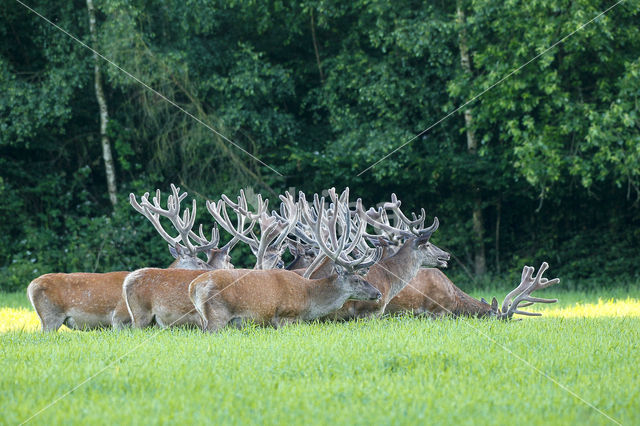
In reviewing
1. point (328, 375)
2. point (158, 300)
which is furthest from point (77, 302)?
point (328, 375)

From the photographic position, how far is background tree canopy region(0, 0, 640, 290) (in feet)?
50.6

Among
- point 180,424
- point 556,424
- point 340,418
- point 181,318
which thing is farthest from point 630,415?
point 181,318

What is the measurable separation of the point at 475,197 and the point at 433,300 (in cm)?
754

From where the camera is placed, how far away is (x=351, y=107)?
17016 mm

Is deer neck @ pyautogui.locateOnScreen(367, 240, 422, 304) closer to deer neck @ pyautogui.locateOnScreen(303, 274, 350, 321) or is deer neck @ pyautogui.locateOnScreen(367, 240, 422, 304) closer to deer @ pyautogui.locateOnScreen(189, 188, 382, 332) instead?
deer @ pyautogui.locateOnScreen(189, 188, 382, 332)

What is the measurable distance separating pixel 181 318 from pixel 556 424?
4510mm

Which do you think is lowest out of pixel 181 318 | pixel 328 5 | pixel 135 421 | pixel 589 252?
pixel 589 252

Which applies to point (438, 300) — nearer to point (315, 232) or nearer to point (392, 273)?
point (392, 273)

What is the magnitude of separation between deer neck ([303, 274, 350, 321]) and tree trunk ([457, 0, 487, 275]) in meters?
8.06

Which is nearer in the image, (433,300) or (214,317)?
(214,317)

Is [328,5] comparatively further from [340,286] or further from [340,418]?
[340,418]

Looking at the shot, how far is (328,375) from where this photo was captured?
539cm

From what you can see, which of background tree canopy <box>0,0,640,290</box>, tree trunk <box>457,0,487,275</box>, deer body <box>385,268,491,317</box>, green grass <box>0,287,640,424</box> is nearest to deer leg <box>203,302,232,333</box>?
green grass <box>0,287,640,424</box>

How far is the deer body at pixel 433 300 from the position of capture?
352 inches
